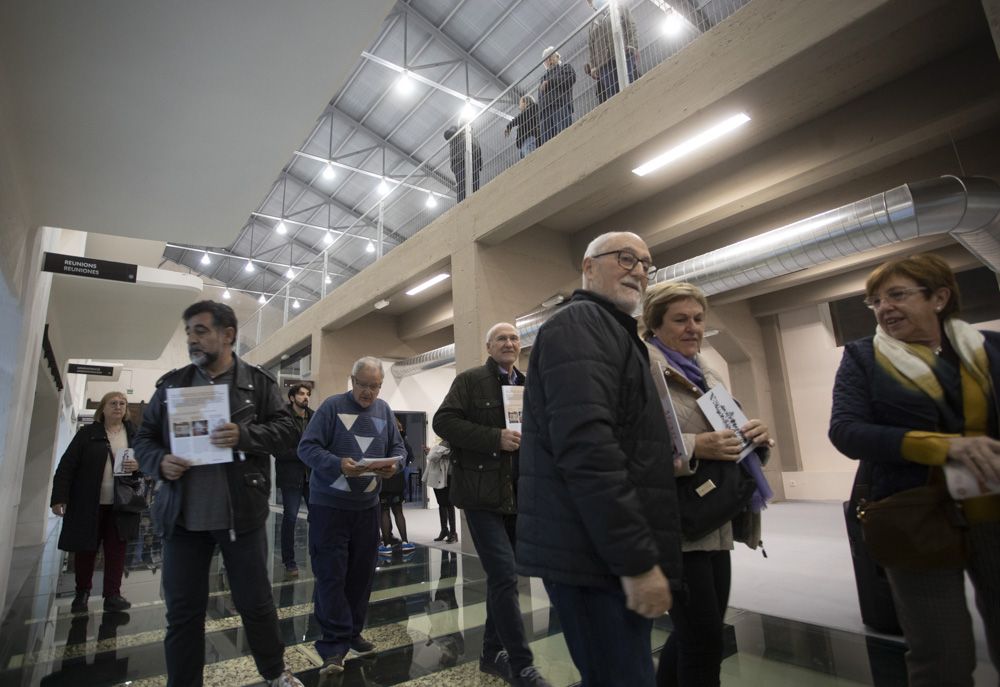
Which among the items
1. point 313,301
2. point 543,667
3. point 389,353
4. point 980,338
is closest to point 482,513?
point 543,667

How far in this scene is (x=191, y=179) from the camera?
3502 mm

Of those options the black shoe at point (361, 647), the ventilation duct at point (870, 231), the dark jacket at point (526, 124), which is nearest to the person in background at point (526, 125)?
the dark jacket at point (526, 124)

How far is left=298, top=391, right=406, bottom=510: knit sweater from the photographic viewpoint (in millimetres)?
2701

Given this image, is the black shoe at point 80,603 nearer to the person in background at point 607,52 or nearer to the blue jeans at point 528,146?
the blue jeans at point 528,146

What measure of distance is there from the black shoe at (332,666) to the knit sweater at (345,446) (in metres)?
0.68

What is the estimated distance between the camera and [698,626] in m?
1.52

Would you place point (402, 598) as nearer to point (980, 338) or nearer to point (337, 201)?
point (980, 338)

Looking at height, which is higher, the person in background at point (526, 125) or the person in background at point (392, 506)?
the person in background at point (526, 125)

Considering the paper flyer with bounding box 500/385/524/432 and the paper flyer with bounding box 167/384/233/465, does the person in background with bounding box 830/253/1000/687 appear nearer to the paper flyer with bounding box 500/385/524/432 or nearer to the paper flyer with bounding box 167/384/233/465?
the paper flyer with bounding box 500/385/524/432

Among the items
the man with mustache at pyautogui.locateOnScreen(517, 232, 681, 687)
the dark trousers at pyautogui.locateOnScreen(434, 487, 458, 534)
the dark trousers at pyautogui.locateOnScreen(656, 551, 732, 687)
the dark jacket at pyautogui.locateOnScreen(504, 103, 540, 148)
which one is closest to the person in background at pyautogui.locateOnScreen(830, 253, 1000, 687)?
the dark trousers at pyautogui.locateOnScreen(656, 551, 732, 687)

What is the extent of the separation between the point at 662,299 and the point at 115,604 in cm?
419

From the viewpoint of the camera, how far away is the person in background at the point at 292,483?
490 centimetres

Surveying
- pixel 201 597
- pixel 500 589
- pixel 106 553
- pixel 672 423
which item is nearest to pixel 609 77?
pixel 672 423

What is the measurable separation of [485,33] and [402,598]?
1050 centimetres
